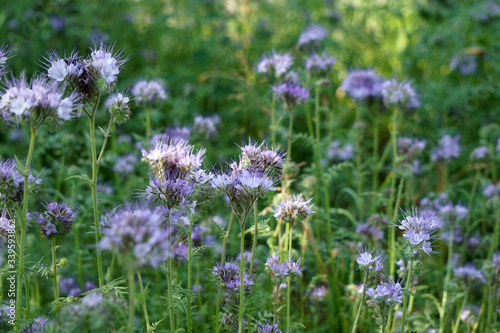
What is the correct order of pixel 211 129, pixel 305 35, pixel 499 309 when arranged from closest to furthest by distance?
1. pixel 499 309
2. pixel 211 129
3. pixel 305 35

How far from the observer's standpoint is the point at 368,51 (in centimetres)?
675

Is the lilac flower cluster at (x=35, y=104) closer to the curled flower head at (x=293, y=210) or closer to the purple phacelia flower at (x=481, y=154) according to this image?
the curled flower head at (x=293, y=210)

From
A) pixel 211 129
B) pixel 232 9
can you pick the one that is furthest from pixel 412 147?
pixel 232 9

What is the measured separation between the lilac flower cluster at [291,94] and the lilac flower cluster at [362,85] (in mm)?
1017

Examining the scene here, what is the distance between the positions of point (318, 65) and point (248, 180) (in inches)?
73.0

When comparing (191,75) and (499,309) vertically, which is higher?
(191,75)

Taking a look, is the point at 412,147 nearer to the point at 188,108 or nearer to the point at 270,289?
the point at 270,289

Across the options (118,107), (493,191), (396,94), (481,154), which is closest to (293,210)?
(118,107)

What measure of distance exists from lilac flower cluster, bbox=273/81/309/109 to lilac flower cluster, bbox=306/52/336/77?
425mm

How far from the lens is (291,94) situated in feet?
10.8

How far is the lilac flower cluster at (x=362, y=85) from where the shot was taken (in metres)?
4.15

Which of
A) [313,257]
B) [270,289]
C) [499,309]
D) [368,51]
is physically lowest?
[499,309]

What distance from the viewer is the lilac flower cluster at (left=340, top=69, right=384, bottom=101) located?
163 inches

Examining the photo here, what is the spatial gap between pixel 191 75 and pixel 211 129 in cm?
201
